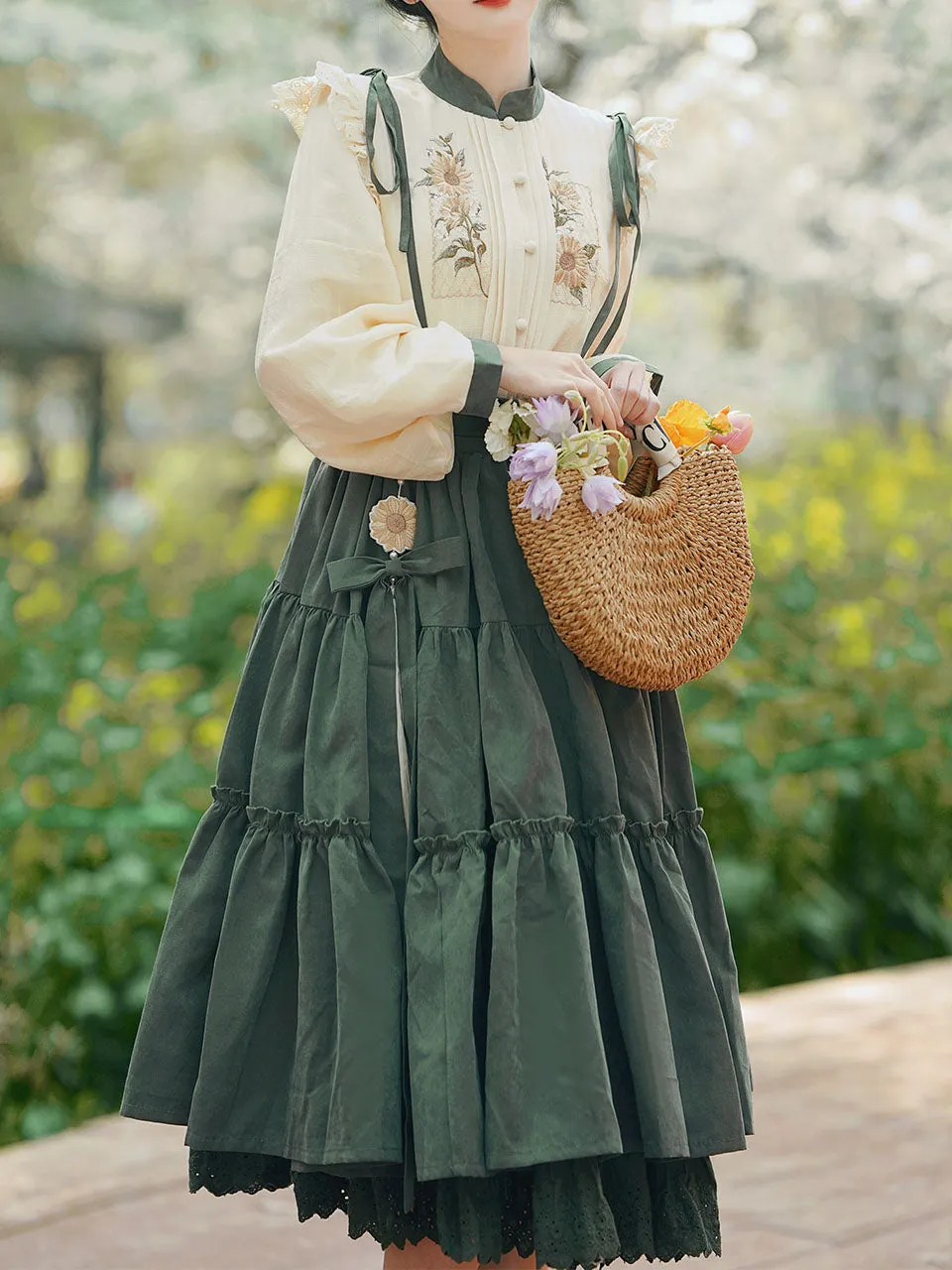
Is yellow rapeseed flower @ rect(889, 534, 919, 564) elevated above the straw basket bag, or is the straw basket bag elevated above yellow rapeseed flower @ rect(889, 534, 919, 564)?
yellow rapeseed flower @ rect(889, 534, 919, 564)

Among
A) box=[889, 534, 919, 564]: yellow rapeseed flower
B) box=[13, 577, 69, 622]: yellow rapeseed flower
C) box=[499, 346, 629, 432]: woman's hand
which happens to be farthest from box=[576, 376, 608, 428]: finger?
box=[889, 534, 919, 564]: yellow rapeseed flower

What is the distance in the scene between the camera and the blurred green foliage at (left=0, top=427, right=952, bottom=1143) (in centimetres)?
352

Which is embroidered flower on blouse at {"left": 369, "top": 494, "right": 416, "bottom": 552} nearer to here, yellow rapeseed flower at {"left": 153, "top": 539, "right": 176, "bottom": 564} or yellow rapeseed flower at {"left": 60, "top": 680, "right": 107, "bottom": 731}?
yellow rapeseed flower at {"left": 60, "top": 680, "right": 107, "bottom": 731}

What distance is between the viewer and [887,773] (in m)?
4.54

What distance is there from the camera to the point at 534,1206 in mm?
1951

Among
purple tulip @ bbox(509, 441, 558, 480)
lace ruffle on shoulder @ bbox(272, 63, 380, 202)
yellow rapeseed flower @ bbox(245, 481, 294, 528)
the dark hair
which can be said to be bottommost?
purple tulip @ bbox(509, 441, 558, 480)

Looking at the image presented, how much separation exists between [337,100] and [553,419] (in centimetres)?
46

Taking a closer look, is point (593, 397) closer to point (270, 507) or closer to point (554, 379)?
point (554, 379)

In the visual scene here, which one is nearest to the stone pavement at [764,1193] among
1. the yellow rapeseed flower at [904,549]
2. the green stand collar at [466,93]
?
the green stand collar at [466,93]

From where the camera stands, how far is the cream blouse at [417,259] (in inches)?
78.5

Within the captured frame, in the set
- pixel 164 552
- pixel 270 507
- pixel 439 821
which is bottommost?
pixel 439 821

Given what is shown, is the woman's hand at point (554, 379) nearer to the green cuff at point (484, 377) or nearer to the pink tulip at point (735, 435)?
the green cuff at point (484, 377)

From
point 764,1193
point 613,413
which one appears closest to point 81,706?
point 764,1193

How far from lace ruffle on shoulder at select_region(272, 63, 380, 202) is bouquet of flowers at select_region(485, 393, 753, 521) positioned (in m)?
0.31
